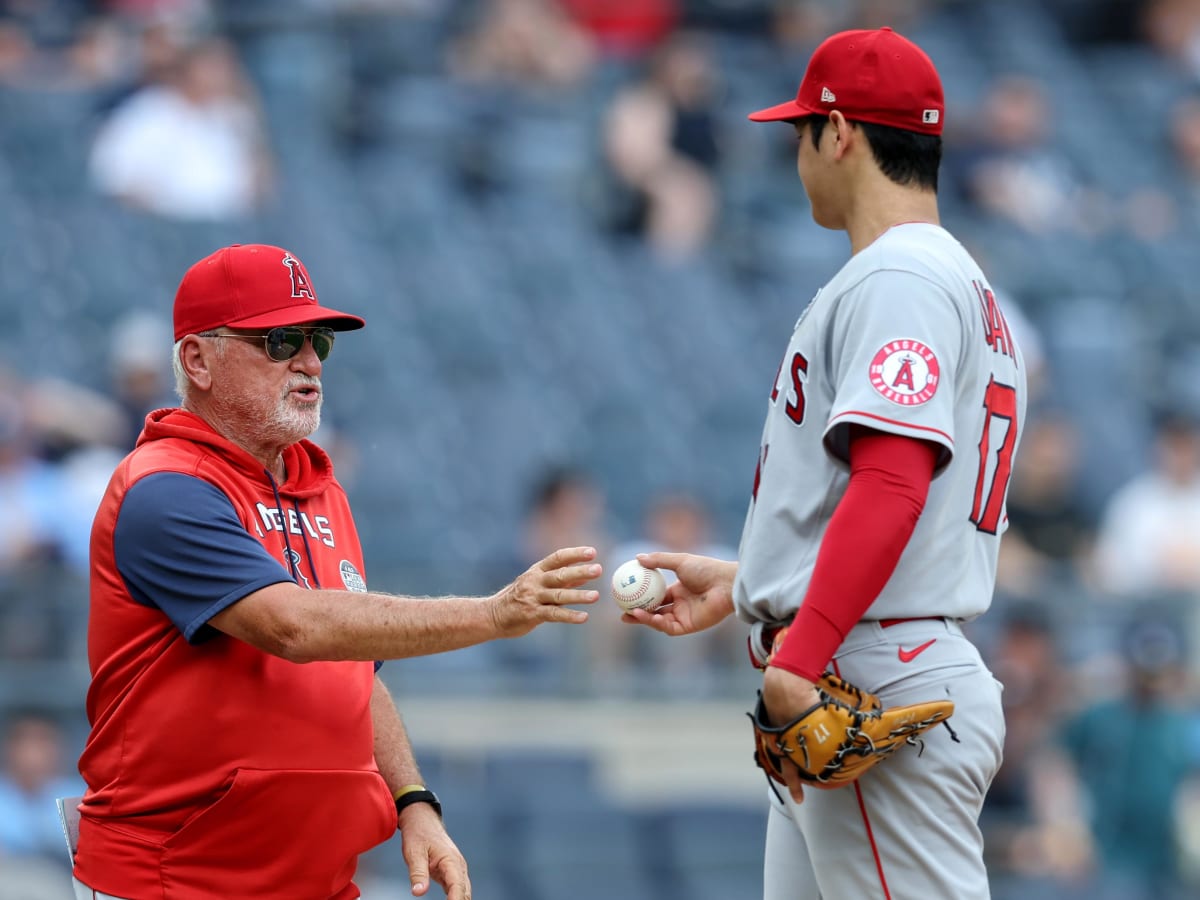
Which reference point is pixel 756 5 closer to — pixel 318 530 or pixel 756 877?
pixel 756 877

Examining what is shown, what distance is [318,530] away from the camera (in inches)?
133

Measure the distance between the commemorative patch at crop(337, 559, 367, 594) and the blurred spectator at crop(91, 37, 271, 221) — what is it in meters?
6.17

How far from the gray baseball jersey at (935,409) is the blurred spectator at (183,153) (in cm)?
665

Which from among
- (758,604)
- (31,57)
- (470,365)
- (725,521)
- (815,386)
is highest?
(31,57)

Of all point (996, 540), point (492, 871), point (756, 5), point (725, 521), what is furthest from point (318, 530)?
point (756, 5)

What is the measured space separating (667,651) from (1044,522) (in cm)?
196

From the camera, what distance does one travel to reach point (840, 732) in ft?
9.35

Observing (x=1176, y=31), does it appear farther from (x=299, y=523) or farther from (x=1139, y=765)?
(x=299, y=523)

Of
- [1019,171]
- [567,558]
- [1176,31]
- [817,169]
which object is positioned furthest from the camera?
[1176,31]

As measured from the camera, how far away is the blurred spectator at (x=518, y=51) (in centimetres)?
1195

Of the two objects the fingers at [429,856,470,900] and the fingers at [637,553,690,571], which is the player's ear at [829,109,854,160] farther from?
the fingers at [429,856,470,900]

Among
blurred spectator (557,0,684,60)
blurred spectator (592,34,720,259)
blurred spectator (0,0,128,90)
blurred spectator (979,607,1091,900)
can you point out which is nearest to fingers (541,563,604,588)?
blurred spectator (979,607,1091,900)

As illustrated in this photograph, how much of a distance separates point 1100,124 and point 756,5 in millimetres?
2949

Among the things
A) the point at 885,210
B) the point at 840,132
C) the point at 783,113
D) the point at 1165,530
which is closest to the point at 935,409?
the point at 885,210
